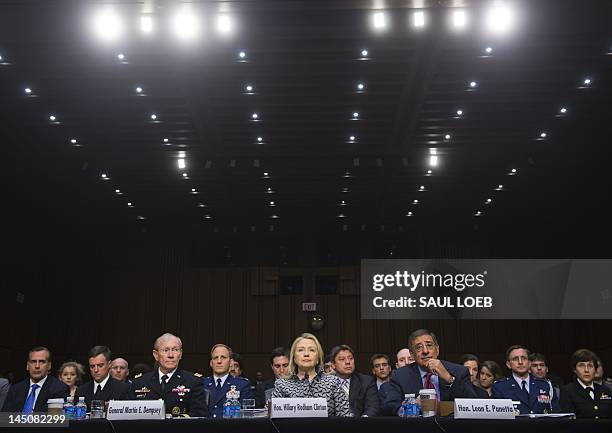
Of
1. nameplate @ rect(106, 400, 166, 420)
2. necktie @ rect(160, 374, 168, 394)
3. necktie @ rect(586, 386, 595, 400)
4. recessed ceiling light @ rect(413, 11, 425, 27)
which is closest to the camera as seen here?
nameplate @ rect(106, 400, 166, 420)

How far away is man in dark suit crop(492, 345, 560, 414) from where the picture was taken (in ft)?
21.6

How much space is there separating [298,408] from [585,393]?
340 cm

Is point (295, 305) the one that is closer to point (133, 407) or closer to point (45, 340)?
point (45, 340)

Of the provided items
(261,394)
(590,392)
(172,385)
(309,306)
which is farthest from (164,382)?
(309,306)

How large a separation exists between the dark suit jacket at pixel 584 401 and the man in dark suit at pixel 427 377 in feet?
3.68

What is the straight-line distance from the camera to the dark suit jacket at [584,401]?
5.96 metres

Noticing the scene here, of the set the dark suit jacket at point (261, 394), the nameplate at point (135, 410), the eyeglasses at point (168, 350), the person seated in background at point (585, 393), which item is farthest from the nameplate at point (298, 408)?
the dark suit jacket at point (261, 394)

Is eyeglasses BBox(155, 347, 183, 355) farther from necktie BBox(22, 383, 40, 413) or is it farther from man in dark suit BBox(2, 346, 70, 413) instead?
necktie BBox(22, 383, 40, 413)

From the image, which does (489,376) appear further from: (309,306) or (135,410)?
(309,306)

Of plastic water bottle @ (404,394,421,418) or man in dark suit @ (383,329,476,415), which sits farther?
man in dark suit @ (383,329,476,415)

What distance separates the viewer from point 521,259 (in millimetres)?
21109

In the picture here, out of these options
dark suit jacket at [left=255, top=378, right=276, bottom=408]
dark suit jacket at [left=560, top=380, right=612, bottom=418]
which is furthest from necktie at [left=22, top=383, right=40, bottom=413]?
dark suit jacket at [left=560, top=380, right=612, bottom=418]

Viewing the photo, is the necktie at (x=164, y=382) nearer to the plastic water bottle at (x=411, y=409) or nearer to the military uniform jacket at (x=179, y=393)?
the military uniform jacket at (x=179, y=393)

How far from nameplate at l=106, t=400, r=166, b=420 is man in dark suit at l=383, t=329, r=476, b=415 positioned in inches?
72.8
